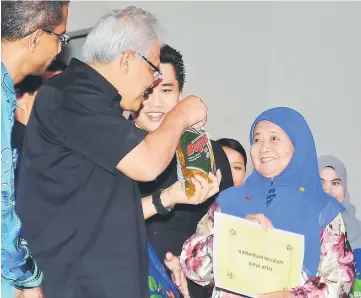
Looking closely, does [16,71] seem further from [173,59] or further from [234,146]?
[234,146]

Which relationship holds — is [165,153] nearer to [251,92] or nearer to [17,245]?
[17,245]

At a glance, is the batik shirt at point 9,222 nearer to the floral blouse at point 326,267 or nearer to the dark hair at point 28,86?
the floral blouse at point 326,267

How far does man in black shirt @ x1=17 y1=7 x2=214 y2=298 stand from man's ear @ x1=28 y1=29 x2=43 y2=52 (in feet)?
0.63

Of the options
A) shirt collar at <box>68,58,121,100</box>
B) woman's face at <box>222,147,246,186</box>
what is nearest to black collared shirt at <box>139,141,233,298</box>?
shirt collar at <box>68,58,121,100</box>

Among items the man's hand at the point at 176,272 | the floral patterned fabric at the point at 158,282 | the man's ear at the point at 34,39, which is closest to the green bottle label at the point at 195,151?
the floral patterned fabric at the point at 158,282

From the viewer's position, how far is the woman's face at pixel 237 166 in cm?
434

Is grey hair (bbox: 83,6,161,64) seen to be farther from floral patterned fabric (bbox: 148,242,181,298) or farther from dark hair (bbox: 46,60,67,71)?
dark hair (bbox: 46,60,67,71)

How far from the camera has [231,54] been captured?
5809 mm

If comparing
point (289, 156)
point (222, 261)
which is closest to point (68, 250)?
point (222, 261)

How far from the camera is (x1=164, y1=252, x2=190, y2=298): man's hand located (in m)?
2.89

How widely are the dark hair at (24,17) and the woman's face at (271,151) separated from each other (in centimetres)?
105

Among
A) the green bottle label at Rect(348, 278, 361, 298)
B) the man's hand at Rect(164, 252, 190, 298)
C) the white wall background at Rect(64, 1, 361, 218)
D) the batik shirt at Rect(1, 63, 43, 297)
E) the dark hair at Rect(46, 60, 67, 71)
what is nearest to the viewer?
the batik shirt at Rect(1, 63, 43, 297)

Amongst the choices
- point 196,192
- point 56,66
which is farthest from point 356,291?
point 56,66

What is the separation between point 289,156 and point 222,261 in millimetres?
523
